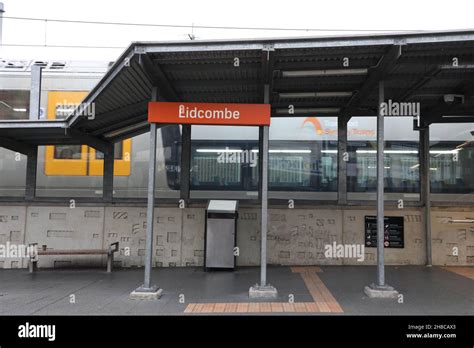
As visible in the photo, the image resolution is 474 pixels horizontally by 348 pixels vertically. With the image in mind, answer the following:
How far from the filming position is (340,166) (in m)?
9.63

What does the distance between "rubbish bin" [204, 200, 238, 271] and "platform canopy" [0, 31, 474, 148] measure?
8.02 ft

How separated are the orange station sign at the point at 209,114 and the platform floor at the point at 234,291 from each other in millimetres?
2886

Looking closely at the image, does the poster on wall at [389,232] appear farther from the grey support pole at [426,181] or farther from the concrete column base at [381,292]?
the concrete column base at [381,292]

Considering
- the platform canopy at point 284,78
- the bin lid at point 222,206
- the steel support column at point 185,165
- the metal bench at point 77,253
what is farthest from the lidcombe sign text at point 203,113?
the metal bench at point 77,253

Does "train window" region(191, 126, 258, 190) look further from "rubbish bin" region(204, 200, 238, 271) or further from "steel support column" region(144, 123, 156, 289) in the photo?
"steel support column" region(144, 123, 156, 289)

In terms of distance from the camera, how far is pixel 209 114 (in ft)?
22.7

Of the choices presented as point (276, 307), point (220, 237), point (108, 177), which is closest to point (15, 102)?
point (108, 177)

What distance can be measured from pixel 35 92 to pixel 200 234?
4.93m

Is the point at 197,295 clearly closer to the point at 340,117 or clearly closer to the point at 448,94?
the point at 340,117

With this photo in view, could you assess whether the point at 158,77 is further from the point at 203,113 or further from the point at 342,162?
the point at 342,162

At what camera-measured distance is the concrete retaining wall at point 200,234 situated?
9.40 meters

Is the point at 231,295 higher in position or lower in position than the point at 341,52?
lower
